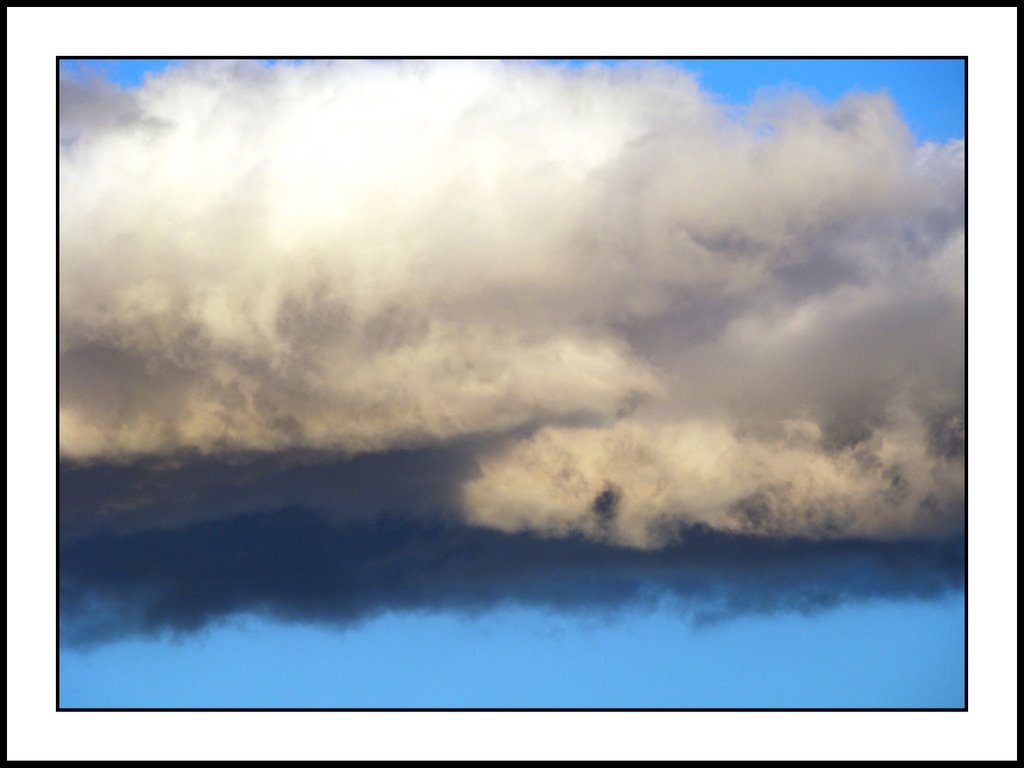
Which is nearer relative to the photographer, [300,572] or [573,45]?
[573,45]

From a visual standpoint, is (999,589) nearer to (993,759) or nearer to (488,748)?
(993,759)

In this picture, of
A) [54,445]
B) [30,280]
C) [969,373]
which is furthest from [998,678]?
[30,280]

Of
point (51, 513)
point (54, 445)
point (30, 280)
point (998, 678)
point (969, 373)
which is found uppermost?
point (30, 280)

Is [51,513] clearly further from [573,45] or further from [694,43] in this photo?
[694,43]

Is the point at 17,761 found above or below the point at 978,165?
below

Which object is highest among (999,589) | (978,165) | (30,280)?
(978,165)

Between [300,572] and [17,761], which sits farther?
[300,572]

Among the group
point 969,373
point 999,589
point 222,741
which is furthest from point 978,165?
point 222,741

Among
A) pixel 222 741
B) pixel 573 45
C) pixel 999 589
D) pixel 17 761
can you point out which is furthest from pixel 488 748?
pixel 573 45

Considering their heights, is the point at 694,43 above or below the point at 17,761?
above
